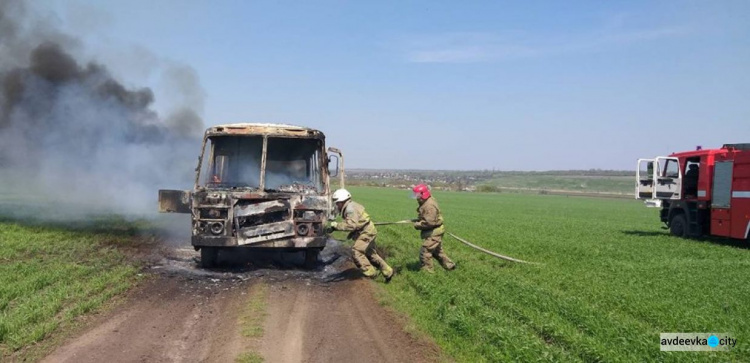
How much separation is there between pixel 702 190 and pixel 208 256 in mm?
15304

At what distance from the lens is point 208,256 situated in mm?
11562

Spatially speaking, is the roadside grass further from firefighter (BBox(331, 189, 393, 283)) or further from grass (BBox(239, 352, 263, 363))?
firefighter (BBox(331, 189, 393, 283))

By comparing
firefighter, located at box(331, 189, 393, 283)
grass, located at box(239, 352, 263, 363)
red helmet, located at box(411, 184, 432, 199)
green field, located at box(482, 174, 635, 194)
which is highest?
red helmet, located at box(411, 184, 432, 199)

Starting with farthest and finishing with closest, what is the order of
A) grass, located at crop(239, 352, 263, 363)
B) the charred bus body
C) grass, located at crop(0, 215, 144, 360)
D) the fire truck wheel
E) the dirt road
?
the fire truck wheel → the charred bus body → grass, located at crop(0, 215, 144, 360) → the dirt road → grass, located at crop(239, 352, 263, 363)

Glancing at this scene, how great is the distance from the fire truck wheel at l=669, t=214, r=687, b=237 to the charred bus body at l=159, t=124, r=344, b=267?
43.2 feet

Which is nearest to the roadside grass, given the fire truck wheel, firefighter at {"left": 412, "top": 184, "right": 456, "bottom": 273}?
firefighter at {"left": 412, "top": 184, "right": 456, "bottom": 273}

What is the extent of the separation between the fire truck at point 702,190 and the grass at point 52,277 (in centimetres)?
1611

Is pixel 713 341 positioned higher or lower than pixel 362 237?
lower

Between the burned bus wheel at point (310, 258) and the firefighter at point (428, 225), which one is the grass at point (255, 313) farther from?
the firefighter at point (428, 225)

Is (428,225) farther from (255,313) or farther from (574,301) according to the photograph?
(255,313)

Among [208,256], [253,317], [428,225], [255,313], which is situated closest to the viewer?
[253,317]

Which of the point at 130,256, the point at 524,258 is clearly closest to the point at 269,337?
the point at 130,256

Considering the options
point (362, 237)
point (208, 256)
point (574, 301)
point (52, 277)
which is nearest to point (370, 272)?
point (362, 237)

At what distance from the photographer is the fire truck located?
56.1ft
